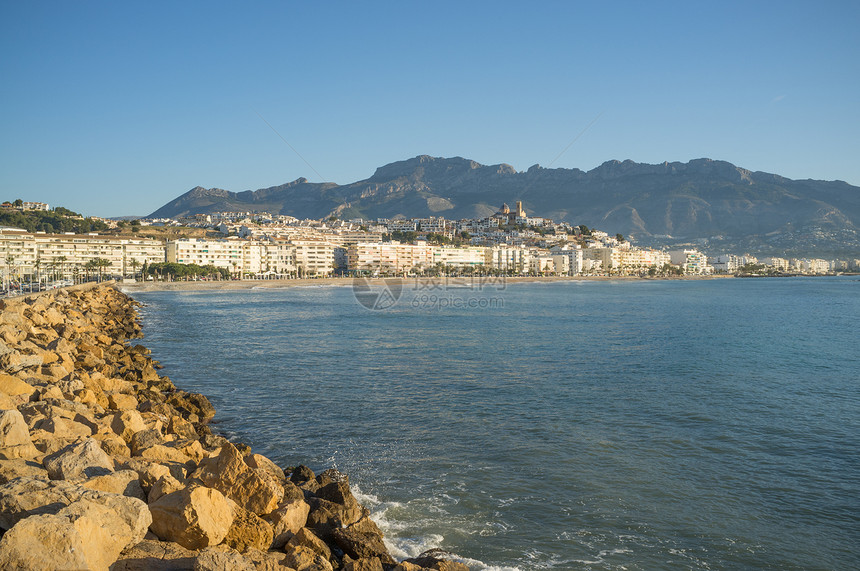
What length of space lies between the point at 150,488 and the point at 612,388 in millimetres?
9302

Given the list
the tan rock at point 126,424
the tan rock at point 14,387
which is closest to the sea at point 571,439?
the tan rock at point 126,424

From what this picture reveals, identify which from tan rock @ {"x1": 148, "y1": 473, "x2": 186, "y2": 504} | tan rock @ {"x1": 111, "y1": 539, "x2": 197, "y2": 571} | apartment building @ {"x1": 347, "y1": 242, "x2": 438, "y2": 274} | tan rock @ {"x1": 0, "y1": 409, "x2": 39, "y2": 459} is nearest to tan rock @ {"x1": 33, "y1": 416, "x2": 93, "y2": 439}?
tan rock @ {"x1": 0, "y1": 409, "x2": 39, "y2": 459}

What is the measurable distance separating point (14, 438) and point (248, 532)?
2.17 m

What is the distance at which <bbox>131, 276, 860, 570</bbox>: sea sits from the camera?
5.61 m

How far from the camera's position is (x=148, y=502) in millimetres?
4258

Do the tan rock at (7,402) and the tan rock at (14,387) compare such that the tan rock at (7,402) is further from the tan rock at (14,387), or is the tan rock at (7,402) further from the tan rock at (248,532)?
the tan rock at (248,532)

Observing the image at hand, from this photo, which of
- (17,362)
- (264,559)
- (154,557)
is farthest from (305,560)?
(17,362)

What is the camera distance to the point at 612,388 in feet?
39.2

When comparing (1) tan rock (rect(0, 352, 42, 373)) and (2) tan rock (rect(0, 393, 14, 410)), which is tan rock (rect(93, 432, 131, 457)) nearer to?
(2) tan rock (rect(0, 393, 14, 410))

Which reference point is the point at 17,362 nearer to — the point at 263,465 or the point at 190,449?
the point at 190,449

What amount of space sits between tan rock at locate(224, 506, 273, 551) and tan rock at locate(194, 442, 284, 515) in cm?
20

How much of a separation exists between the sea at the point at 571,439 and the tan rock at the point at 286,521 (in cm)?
95

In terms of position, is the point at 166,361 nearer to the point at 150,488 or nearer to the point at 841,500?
the point at 150,488

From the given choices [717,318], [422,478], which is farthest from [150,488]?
[717,318]
